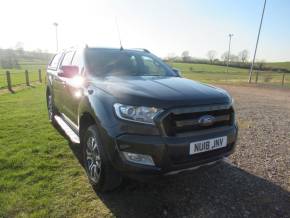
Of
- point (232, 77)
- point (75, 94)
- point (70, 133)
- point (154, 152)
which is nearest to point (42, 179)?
point (70, 133)

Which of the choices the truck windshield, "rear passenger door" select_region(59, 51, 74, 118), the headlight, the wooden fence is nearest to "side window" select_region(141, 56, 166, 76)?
the truck windshield

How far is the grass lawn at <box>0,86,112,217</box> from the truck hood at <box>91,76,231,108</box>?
51.3 inches

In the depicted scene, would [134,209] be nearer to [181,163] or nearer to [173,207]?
[173,207]

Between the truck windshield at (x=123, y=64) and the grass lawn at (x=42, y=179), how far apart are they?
5.06 feet

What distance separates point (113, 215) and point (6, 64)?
4647 cm

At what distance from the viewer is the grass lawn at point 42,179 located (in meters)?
2.93

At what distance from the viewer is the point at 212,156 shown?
3.00 meters

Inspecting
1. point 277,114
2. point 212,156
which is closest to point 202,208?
point 212,156

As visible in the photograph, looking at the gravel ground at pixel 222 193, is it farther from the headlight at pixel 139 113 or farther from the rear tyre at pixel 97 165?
the headlight at pixel 139 113

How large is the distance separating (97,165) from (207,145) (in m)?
1.35

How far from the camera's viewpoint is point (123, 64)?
4301 millimetres

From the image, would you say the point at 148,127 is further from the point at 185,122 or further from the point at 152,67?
the point at 152,67

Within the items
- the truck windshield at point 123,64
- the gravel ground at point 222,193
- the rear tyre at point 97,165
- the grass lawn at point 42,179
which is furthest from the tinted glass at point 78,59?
the gravel ground at point 222,193

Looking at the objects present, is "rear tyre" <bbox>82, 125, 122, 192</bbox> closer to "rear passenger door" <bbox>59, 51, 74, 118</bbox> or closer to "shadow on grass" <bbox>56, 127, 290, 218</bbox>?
"shadow on grass" <bbox>56, 127, 290, 218</bbox>
